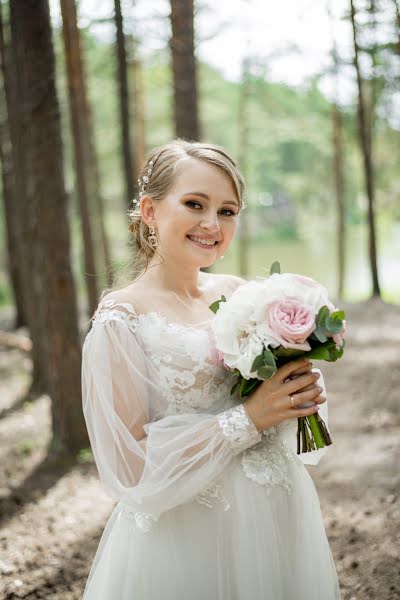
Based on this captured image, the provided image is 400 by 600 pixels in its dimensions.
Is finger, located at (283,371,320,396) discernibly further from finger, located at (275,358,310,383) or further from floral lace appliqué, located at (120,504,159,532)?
floral lace appliqué, located at (120,504,159,532)

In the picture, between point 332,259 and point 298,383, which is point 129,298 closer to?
Result: point 298,383

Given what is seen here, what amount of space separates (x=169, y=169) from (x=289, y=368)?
975 millimetres

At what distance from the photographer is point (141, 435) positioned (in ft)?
7.21

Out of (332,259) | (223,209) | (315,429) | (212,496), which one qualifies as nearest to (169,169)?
(223,209)

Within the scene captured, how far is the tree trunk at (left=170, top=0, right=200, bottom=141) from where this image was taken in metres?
6.65

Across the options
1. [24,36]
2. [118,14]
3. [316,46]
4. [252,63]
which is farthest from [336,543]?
[252,63]

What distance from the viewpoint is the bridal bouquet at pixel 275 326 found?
1.94m

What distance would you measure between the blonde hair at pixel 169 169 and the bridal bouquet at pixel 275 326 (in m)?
0.58

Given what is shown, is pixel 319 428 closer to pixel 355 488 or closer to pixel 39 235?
pixel 355 488

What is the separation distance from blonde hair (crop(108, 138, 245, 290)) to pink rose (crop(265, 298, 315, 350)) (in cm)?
67

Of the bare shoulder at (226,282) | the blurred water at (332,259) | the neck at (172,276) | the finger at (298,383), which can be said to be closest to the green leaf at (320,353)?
the finger at (298,383)

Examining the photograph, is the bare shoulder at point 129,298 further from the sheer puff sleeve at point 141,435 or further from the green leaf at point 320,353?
the green leaf at point 320,353

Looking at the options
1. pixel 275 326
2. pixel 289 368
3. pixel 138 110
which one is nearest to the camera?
pixel 275 326

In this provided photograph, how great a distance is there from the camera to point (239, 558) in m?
2.22
